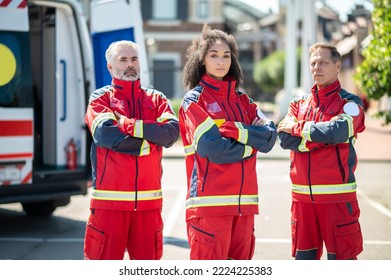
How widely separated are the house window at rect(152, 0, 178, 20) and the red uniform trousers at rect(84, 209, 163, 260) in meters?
26.5

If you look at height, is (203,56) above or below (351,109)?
above

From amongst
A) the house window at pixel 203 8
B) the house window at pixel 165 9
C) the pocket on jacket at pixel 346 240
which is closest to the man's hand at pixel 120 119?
the pocket on jacket at pixel 346 240

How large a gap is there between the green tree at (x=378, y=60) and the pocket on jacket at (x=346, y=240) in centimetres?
414

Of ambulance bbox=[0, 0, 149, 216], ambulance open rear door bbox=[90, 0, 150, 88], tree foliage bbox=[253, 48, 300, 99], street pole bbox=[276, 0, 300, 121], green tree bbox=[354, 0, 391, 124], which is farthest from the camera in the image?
tree foliage bbox=[253, 48, 300, 99]

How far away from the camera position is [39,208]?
8.38 m

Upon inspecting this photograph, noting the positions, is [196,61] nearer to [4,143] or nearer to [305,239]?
[305,239]

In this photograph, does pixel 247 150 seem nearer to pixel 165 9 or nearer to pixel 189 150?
pixel 189 150

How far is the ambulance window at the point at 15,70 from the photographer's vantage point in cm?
698

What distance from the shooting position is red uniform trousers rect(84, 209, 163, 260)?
4246mm

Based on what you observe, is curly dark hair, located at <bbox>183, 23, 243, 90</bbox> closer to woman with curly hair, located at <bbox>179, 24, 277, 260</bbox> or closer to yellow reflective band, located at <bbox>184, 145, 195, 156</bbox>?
woman with curly hair, located at <bbox>179, 24, 277, 260</bbox>

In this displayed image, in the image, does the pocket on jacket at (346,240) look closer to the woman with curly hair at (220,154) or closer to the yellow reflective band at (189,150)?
the woman with curly hair at (220,154)

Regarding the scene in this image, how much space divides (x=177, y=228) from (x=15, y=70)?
2518 millimetres

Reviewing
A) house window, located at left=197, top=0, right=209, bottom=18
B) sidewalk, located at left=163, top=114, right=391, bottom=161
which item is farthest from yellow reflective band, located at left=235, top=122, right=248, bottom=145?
house window, located at left=197, top=0, right=209, bottom=18

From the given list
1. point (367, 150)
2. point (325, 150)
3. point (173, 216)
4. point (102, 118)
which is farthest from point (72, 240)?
point (367, 150)
